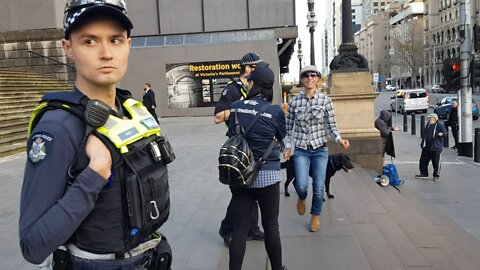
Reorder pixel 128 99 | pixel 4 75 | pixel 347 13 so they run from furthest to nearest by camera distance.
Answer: pixel 4 75 < pixel 347 13 < pixel 128 99

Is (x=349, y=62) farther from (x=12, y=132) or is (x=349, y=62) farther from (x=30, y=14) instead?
(x=30, y=14)

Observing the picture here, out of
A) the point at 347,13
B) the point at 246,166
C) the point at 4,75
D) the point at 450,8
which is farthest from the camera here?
the point at 450,8

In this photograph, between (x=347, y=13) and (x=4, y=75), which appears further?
(x=4, y=75)

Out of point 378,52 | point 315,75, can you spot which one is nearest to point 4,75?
point 315,75

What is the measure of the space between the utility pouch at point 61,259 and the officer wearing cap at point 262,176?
216cm

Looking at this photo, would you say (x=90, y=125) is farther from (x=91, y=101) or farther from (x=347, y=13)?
(x=347, y=13)

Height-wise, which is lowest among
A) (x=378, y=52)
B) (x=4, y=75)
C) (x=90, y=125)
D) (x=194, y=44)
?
(x=90, y=125)

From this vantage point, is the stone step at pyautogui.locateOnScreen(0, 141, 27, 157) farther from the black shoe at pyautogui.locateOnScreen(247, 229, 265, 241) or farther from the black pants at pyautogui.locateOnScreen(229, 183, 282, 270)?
the black pants at pyautogui.locateOnScreen(229, 183, 282, 270)

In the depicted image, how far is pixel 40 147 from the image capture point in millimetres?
1360

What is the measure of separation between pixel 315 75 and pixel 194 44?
21266 millimetres

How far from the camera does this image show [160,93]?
25.7m

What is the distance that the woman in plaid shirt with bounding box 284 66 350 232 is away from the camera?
503 cm

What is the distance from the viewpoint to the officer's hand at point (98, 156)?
1388 mm

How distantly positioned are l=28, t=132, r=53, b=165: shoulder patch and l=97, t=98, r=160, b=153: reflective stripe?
16cm
